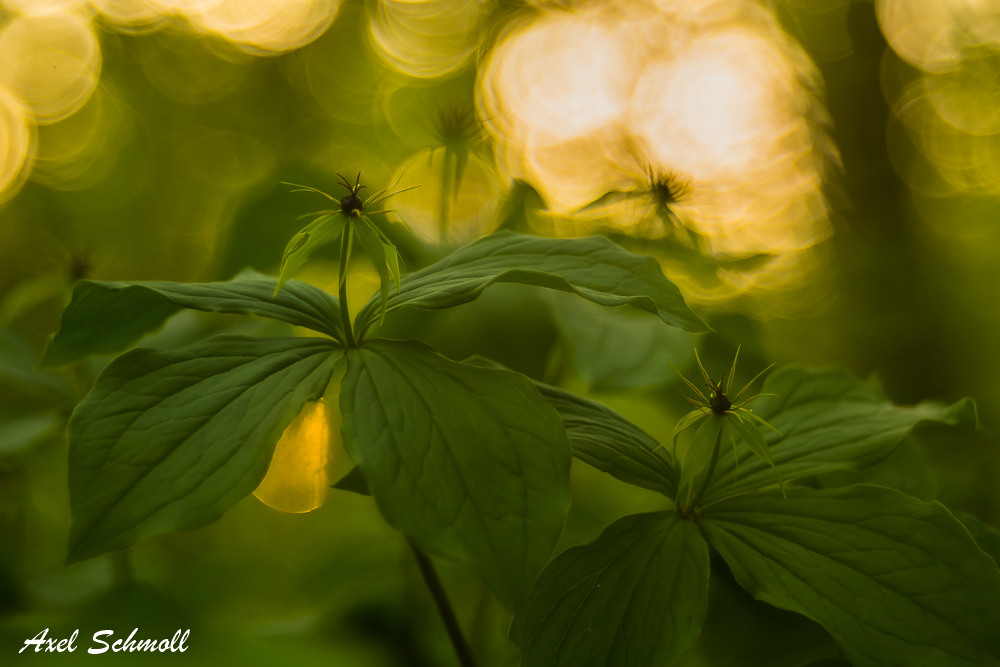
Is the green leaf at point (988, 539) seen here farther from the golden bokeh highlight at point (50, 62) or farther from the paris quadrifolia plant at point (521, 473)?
the golden bokeh highlight at point (50, 62)

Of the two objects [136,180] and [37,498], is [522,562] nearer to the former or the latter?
[37,498]

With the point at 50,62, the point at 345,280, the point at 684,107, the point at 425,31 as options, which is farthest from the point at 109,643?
the point at 50,62

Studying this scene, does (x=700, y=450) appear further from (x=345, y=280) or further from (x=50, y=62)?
(x=50, y=62)

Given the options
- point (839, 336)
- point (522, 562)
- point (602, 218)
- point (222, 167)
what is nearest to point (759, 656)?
point (522, 562)

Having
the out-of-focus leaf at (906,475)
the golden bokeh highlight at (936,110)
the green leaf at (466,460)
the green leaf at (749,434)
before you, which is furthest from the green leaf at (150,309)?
the golden bokeh highlight at (936,110)

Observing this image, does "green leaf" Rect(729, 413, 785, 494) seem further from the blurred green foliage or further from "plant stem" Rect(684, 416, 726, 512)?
the blurred green foliage

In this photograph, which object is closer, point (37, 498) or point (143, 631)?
point (143, 631)

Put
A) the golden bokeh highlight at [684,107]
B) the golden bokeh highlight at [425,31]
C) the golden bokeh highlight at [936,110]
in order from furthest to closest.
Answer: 1. the golden bokeh highlight at [425,31]
2. the golden bokeh highlight at [936,110]
3. the golden bokeh highlight at [684,107]
